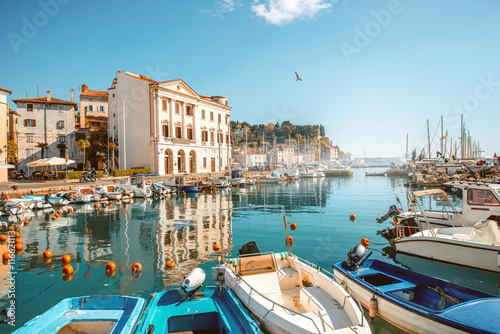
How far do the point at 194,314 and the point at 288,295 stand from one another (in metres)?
2.45

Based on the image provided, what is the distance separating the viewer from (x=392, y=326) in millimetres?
6711

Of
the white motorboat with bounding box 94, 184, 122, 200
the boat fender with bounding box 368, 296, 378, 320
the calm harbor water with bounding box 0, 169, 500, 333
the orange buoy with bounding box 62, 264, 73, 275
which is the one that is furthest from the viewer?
the white motorboat with bounding box 94, 184, 122, 200

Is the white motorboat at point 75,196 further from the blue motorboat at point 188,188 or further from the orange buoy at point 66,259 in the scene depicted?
the orange buoy at point 66,259

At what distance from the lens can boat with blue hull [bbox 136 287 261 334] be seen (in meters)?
5.77

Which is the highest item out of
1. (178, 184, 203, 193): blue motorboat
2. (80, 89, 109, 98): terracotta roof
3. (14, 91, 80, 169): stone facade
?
(80, 89, 109, 98): terracotta roof

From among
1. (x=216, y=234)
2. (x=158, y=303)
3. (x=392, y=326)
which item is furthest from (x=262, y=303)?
(x=216, y=234)

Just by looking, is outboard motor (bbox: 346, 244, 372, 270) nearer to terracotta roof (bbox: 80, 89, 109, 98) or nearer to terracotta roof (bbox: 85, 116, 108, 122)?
terracotta roof (bbox: 85, 116, 108, 122)

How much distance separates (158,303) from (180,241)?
25.8 ft

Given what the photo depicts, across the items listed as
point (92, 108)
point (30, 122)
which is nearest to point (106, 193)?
point (30, 122)

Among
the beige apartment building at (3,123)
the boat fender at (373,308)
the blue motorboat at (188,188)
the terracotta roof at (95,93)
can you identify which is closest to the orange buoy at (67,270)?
the boat fender at (373,308)

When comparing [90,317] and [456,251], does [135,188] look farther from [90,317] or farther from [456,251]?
[456,251]

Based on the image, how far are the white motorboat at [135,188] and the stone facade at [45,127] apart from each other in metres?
19.6

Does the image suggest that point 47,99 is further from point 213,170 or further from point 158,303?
point 158,303

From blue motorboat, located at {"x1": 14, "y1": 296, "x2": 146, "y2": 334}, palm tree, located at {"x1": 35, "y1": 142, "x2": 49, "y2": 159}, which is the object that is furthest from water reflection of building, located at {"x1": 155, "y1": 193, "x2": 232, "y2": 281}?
palm tree, located at {"x1": 35, "y1": 142, "x2": 49, "y2": 159}
